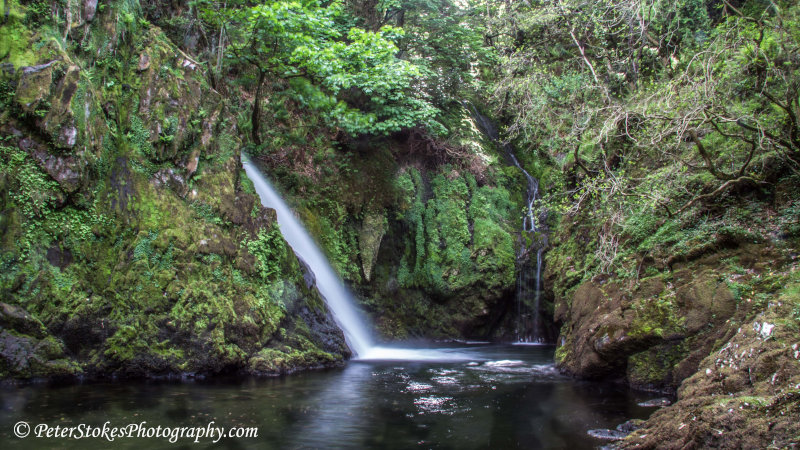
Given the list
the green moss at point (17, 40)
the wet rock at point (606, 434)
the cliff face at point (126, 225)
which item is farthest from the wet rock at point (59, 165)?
→ the wet rock at point (606, 434)

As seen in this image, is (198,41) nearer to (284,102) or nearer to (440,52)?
(284,102)

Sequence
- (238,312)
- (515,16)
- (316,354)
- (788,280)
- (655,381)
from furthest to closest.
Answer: (515,16)
(316,354)
(238,312)
(655,381)
(788,280)

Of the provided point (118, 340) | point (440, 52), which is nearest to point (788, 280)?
point (118, 340)

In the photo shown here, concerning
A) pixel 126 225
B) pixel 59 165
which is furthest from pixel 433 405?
pixel 59 165

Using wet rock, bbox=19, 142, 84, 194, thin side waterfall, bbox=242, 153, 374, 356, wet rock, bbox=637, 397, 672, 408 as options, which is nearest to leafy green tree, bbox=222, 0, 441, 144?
thin side waterfall, bbox=242, 153, 374, 356

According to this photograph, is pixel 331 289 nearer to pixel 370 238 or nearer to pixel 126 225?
pixel 370 238

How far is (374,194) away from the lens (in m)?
14.3

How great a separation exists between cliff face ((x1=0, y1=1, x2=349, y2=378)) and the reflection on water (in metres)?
0.78

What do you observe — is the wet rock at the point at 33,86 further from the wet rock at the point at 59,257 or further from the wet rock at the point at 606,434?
the wet rock at the point at 606,434

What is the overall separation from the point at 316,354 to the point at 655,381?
219 inches

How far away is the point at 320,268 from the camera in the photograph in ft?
39.1
